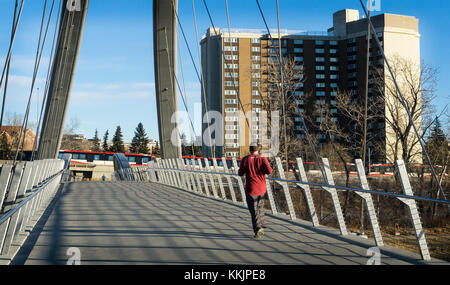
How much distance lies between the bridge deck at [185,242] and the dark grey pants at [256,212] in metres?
0.23

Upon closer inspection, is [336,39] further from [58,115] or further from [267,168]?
[267,168]

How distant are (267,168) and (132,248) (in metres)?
→ 2.34

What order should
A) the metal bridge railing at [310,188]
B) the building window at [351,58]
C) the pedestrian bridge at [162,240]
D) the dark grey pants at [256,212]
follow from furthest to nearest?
the building window at [351,58]
the dark grey pants at [256,212]
the metal bridge railing at [310,188]
the pedestrian bridge at [162,240]

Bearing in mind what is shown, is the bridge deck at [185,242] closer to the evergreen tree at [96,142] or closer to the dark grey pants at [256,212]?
the dark grey pants at [256,212]

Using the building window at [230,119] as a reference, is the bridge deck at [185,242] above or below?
below

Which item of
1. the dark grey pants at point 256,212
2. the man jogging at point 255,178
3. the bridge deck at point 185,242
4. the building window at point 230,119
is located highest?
the building window at point 230,119

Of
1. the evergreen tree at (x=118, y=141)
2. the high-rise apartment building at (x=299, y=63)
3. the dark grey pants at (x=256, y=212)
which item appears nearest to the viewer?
the dark grey pants at (x=256, y=212)

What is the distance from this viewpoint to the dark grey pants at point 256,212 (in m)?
7.41

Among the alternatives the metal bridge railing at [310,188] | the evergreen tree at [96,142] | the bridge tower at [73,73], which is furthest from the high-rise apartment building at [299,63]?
the metal bridge railing at [310,188]

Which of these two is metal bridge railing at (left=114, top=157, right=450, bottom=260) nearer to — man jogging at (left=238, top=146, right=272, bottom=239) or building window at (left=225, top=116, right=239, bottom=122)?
man jogging at (left=238, top=146, right=272, bottom=239)

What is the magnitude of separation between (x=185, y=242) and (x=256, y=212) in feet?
3.95

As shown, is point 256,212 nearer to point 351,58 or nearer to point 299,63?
point 299,63

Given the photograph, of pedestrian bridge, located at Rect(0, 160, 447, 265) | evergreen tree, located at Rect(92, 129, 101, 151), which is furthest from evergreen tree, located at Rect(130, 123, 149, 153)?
pedestrian bridge, located at Rect(0, 160, 447, 265)

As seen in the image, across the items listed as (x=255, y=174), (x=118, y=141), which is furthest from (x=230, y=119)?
(x=255, y=174)
